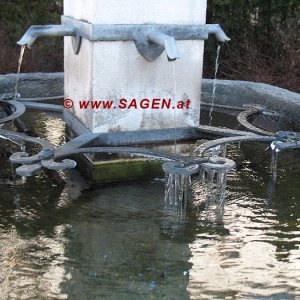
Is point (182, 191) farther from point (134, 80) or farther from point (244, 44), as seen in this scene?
point (244, 44)

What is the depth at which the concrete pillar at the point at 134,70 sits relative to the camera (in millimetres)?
4844

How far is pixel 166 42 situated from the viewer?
4594 mm

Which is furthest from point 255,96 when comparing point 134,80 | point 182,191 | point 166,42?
point 182,191

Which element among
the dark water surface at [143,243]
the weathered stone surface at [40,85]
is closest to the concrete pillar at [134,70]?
the dark water surface at [143,243]

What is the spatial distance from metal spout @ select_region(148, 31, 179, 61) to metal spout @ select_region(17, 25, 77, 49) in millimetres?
737

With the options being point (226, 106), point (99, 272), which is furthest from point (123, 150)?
point (226, 106)

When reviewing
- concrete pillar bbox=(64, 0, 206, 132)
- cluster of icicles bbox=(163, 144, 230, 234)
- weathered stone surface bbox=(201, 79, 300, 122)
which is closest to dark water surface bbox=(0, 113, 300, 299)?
cluster of icicles bbox=(163, 144, 230, 234)

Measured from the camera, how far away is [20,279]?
3348mm

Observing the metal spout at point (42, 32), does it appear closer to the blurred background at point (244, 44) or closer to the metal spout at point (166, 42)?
the metal spout at point (166, 42)

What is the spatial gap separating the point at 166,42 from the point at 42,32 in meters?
1.04

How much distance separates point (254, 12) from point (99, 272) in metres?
8.32

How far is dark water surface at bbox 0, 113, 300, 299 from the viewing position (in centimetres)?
332

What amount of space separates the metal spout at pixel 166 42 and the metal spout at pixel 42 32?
737 millimetres

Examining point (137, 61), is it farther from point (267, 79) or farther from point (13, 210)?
point (267, 79)
